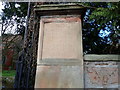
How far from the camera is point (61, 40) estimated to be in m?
2.48

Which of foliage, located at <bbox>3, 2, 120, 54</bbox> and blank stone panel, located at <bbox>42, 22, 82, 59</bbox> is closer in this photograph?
blank stone panel, located at <bbox>42, 22, 82, 59</bbox>

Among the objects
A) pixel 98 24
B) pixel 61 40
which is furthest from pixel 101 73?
pixel 98 24

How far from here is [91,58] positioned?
8.02 ft

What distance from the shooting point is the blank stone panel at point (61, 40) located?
2.42 m

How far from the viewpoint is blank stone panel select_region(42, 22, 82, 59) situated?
2.42 meters

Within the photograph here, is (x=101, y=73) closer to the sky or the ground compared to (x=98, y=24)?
closer to the ground

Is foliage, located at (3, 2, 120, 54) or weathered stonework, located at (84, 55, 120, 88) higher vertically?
foliage, located at (3, 2, 120, 54)

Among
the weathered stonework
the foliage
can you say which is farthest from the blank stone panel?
the foliage

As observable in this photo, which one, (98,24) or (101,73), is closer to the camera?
(101,73)

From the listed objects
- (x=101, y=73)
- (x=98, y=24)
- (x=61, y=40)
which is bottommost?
(x=101, y=73)

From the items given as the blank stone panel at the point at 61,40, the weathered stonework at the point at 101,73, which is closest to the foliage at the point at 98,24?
the blank stone panel at the point at 61,40

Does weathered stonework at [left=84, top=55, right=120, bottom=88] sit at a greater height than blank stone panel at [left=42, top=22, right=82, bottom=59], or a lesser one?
lesser

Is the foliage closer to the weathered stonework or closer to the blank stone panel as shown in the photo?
the blank stone panel

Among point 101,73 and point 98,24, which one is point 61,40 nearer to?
point 101,73
